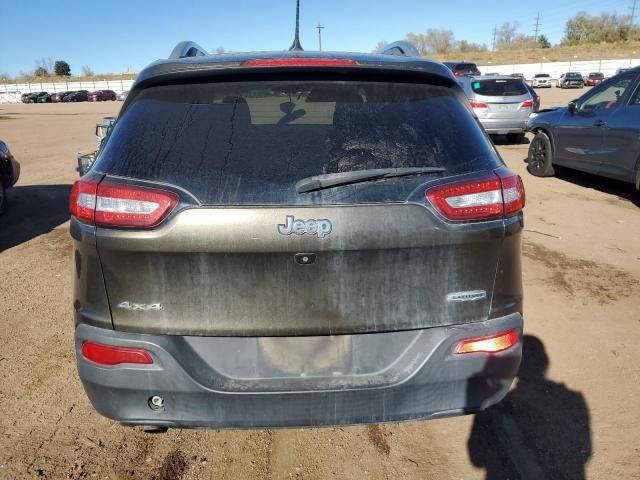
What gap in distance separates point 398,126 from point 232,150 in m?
0.66

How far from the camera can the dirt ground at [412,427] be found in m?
2.43

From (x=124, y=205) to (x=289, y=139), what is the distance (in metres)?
0.66

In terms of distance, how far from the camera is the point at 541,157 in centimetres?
921

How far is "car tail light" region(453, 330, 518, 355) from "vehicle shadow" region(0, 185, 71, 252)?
5.72 metres

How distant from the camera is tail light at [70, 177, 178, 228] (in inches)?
70.9

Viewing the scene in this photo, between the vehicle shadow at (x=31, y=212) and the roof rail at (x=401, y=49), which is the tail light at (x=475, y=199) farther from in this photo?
the vehicle shadow at (x=31, y=212)

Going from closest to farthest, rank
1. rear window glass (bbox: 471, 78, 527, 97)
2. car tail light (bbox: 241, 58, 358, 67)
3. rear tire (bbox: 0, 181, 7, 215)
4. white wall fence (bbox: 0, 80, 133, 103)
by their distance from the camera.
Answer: car tail light (bbox: 241, 58, 358, 67)
rear tire (bbox: 0, 181, 7, 215)
rear window glass (bbox: 471, 78, 527, 97)
white wall fence (bbox: 0, 80, 133, 103)

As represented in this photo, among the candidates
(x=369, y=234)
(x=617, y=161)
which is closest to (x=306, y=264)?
(x=369, y=234)

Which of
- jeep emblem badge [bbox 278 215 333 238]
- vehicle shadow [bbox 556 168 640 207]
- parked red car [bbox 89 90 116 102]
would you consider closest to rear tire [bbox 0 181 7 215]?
jeep emblem badge [bbox 278 215 333 238]

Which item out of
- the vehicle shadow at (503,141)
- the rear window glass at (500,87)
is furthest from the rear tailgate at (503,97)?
the vehicle shadow at (503,141)

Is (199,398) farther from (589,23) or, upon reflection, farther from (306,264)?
(589,23)

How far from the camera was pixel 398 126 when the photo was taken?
6.56 feet

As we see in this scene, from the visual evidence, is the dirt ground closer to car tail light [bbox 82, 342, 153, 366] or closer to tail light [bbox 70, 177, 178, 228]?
car tail light [bbox 82, 342, 153, 366]

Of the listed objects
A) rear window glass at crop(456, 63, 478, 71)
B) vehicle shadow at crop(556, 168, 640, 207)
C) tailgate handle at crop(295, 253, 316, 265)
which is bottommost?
vehicle shadow at crop(556, 168, 640, 207)
